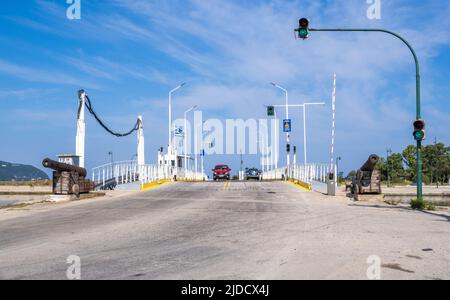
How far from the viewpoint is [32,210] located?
19.1m

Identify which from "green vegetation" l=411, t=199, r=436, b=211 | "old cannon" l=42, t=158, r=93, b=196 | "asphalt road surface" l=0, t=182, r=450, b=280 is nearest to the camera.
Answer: "asphalt road surface" l=0, t=182, r=450, b=280

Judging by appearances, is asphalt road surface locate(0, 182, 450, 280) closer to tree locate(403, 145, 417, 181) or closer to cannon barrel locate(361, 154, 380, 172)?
cannon barrel locate(361, 154, 380, 172)

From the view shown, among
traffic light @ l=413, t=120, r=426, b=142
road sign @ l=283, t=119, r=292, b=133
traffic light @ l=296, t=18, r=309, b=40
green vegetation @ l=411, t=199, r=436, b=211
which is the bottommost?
green vegetation @ l=411, t=199, r=436, b=211

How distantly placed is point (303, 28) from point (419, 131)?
5.74m

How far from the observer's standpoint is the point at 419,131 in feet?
62.7

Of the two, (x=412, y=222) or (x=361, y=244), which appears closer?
(x=361, y=244)

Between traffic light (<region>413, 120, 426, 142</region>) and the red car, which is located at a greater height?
traffic light (<region>413, 120, 426, 142</region>)

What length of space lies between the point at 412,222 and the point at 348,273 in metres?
8.04

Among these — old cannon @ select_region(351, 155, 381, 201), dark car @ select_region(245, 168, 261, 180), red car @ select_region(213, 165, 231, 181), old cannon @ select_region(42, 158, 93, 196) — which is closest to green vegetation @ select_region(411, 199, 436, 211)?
old cannon @ select_region(351, 155, 381, 201)

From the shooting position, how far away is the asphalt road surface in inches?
294

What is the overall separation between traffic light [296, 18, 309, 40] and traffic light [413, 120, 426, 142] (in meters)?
5.25
